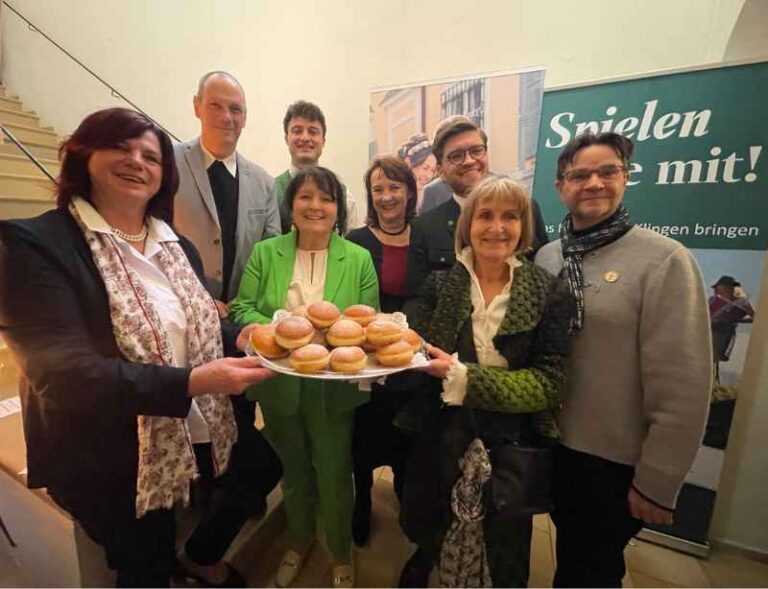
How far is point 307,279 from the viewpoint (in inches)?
56.2

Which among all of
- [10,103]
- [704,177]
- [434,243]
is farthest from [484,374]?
[10,103]

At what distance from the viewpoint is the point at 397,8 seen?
2596 millimetres

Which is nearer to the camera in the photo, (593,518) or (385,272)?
(593,518)

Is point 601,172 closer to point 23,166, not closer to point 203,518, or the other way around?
point 203,518

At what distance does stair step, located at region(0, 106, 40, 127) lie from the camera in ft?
13.7

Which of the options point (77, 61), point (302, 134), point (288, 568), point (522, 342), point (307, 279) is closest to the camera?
point (522, 342)

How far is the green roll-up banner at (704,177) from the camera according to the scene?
5.13 ft

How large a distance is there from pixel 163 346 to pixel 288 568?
1.22 m

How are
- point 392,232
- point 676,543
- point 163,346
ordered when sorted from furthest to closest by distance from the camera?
point 676,543, point 392,232, point 163,346

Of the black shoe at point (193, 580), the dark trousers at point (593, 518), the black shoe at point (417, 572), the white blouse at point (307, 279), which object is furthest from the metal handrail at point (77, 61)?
the dark trousers at point (593, 518)

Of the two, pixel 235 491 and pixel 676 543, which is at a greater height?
pixel 235 491

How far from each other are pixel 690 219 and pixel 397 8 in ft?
7.97

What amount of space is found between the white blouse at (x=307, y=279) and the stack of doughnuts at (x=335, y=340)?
0.17 meters

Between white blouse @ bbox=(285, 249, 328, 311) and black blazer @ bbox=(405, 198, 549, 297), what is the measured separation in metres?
0.37
